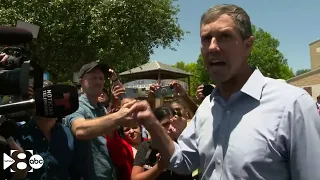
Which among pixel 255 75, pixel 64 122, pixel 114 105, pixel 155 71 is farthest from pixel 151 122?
pixel 155 71

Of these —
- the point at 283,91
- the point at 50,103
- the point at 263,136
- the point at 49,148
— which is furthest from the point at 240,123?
the point at 49,148

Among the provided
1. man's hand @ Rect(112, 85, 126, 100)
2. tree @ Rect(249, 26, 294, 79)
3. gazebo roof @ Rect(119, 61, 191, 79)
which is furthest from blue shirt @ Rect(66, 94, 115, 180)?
tree @ Rect(249, 26, 294, 79)

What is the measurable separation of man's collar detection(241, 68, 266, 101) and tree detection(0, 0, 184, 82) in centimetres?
1499

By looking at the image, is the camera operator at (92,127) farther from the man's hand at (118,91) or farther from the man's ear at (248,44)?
the man's ear at (248,44)

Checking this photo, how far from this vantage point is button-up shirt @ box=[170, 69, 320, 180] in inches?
69.4

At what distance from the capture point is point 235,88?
6.79 feet

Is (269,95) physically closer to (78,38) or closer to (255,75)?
(255,75)

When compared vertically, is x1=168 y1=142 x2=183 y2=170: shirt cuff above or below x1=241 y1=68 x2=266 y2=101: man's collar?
below

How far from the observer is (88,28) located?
17469 millimetres

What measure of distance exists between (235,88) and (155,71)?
1075 inches

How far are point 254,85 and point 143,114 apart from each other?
0.59 m

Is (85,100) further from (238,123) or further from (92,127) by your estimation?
(238,123)

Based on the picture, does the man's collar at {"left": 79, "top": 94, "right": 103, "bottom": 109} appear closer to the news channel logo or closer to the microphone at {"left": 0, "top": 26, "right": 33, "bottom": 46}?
the news channel logo

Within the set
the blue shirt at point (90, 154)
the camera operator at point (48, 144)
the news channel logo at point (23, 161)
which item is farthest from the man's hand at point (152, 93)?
the news channel logo at point (23, 161)
